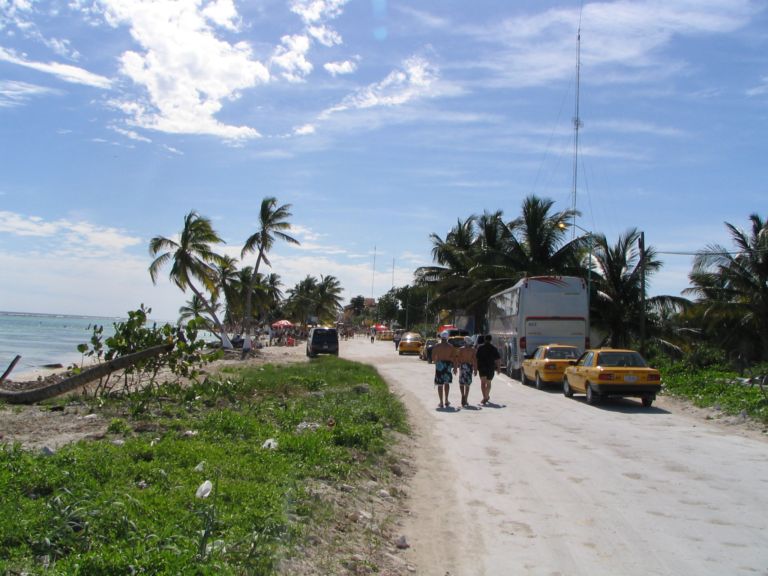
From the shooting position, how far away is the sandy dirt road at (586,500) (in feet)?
17.9

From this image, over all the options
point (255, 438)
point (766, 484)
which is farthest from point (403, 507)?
point (766, 484)

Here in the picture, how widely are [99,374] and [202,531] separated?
346 inches

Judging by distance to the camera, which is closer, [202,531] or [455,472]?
[202,531]

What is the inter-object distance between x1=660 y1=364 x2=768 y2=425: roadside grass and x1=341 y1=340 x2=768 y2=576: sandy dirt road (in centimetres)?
164

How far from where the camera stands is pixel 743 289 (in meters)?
31.8

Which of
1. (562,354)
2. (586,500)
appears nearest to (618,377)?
(562,354)

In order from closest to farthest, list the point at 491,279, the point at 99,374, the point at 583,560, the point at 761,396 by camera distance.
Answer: the point at 583,560 < the point at 99,374 < the point at 761,396 < the point at 491,279

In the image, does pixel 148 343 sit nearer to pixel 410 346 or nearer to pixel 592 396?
pixel 592 396

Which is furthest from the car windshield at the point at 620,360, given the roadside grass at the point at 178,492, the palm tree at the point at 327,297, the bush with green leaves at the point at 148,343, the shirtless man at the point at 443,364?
the palm tree at the point at 327,297

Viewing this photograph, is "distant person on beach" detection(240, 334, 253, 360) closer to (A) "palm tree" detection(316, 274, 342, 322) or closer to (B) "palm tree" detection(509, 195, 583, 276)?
(B) "palm tree" detection(509, 195, 583, 276)

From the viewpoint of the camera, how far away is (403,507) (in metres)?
7.14

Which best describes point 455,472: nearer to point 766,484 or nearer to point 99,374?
point 766,484

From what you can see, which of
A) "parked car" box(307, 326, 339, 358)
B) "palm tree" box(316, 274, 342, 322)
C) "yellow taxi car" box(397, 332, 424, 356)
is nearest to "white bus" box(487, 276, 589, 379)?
"parked car" box(307, 326, 339, 358)

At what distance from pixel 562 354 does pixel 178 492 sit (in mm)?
17853
